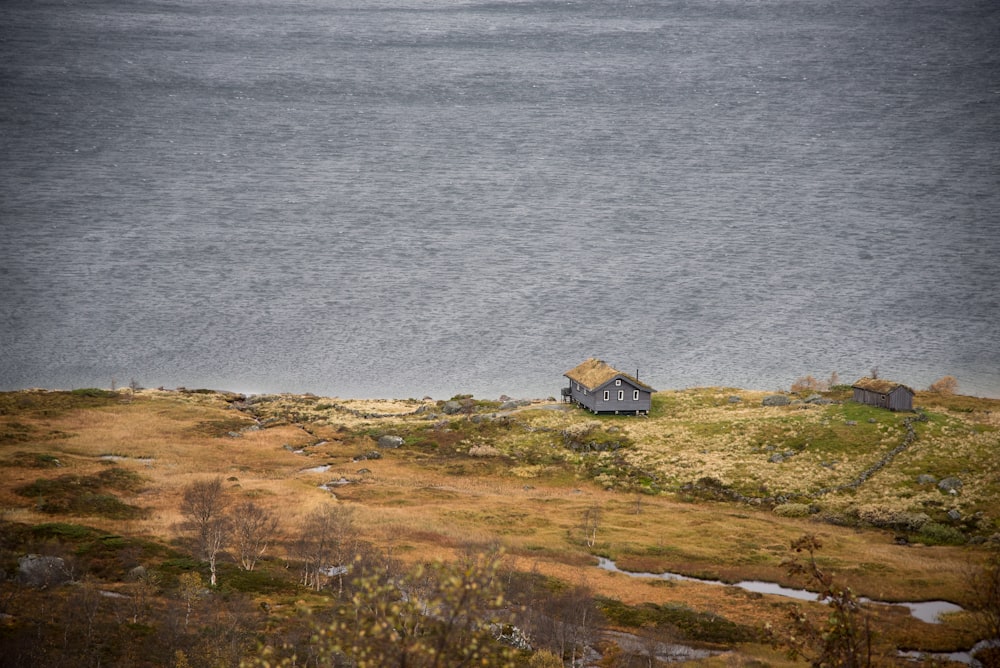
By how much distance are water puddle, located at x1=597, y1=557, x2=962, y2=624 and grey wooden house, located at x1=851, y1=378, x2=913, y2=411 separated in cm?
3741

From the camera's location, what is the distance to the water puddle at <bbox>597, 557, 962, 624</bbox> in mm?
53362

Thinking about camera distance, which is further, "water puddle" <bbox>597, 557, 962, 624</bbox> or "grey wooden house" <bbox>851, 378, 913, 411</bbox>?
"grey wooden house" <bbox>851, 378, 913, 411</bbox>

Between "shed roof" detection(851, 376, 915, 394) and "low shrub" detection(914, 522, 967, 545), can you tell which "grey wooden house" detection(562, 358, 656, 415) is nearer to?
"shed roof" detection(851, 376, 915, 394)

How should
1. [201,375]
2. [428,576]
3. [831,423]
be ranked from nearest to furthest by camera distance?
[428,576] < [831,423] < [201,375]

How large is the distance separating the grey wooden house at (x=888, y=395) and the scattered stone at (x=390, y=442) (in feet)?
161

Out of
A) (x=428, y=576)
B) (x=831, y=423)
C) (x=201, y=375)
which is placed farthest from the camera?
(x=201, y=375)

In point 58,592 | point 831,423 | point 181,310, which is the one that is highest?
point 181,310

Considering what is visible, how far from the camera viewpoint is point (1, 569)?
47.0 meters

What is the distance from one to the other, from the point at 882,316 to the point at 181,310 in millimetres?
137934

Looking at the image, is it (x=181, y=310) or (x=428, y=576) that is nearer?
(x=428, y=576)

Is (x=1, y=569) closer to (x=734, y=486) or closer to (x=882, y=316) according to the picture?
(x=734, y=486)

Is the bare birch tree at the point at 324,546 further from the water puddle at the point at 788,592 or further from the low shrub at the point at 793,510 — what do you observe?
the low shrub at the point at 793,510

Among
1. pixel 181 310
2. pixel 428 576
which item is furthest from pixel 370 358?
pixel 428 576

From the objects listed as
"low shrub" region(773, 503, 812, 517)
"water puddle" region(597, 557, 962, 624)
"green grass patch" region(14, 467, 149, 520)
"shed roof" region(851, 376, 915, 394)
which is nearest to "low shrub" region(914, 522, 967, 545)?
"low shrub" region(773, 503, 812, 517)
